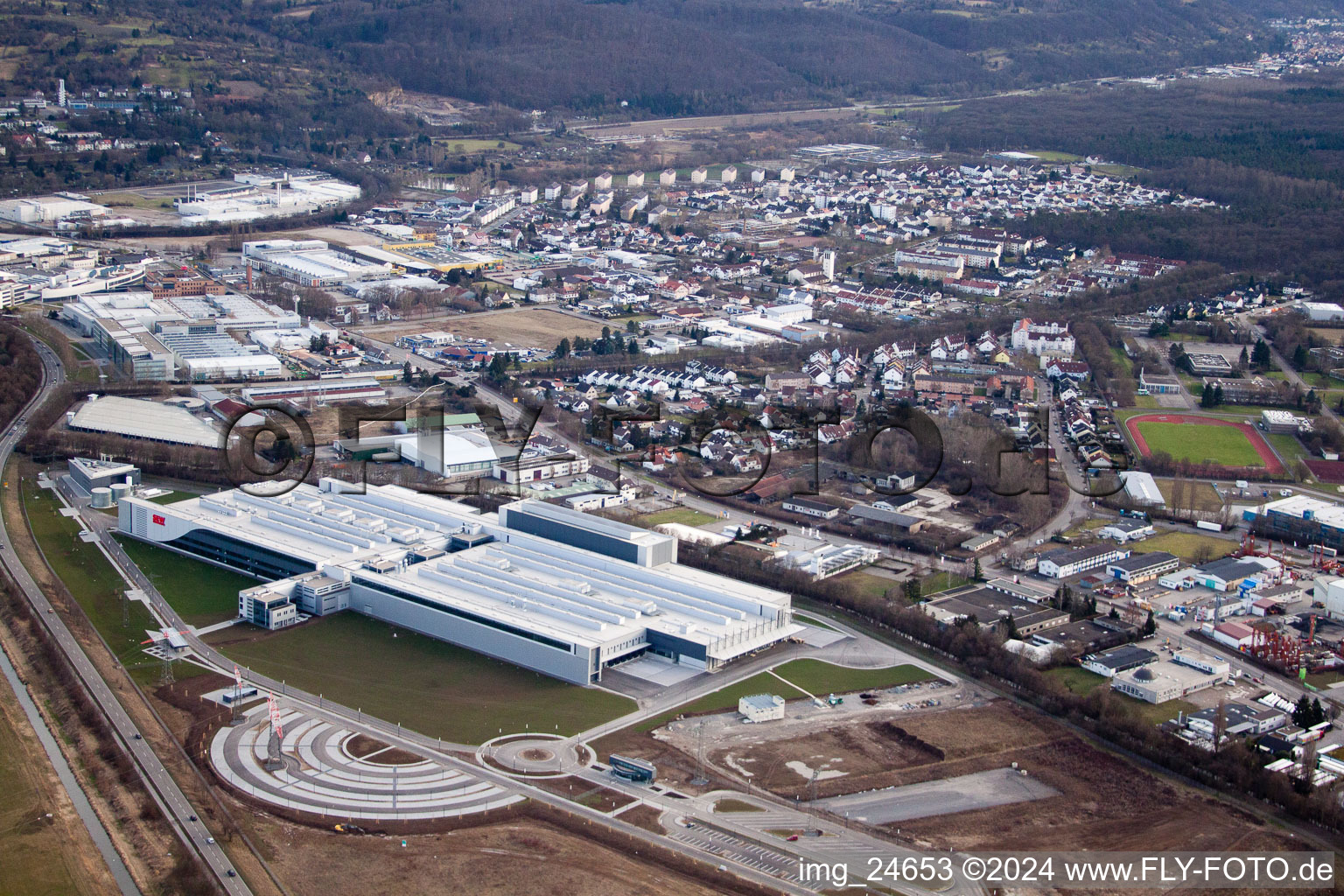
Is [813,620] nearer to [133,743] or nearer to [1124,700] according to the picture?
[1124,700]

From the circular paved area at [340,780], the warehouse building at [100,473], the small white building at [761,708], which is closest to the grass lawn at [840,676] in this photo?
the small white building at [761,708]

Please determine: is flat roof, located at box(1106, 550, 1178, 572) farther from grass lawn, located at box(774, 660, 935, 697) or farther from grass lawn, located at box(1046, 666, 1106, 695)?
grass lawn, located at box(774, 660, 935, 697)

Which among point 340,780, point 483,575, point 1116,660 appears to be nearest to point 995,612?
point 1116,660

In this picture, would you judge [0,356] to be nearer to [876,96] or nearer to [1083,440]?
[1083,440]

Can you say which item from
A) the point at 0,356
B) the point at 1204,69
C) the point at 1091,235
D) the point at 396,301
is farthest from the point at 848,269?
the point at 1204,69

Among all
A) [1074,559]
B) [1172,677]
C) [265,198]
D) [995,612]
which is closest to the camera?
[1172,677]

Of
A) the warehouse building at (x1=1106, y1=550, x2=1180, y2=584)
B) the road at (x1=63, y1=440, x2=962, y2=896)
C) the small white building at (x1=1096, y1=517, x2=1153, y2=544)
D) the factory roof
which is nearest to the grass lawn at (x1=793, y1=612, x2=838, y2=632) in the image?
the road at (x1=63, y1=440, x2=962, y2=896)

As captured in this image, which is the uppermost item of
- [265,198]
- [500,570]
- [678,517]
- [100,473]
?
[265,198]
